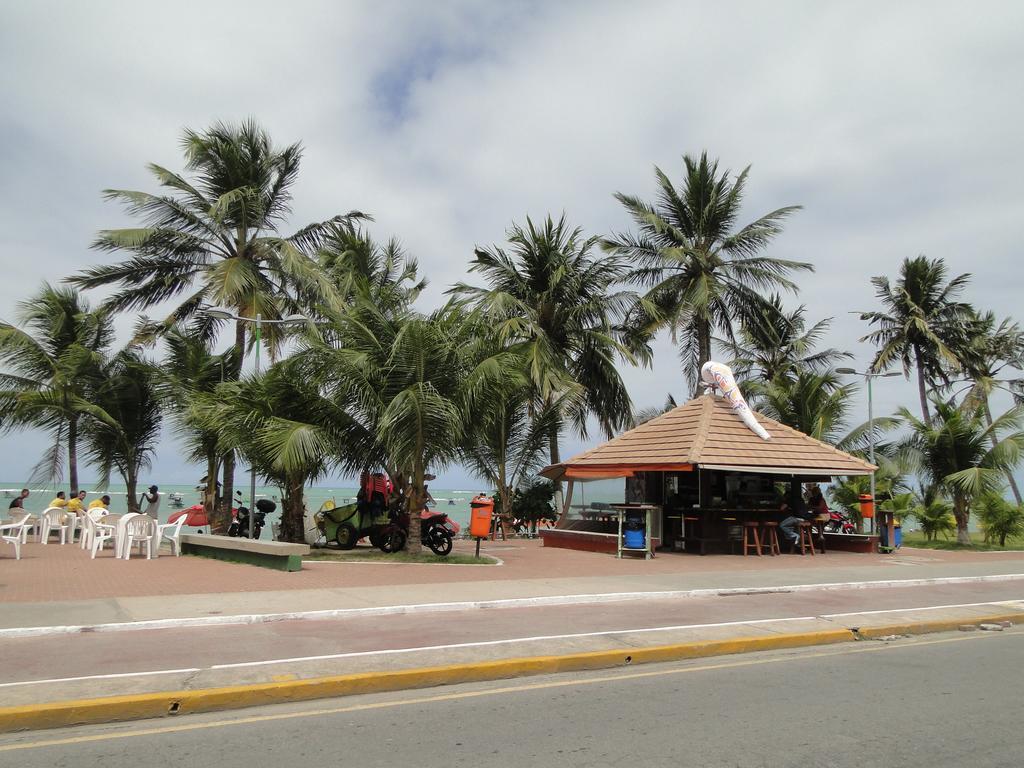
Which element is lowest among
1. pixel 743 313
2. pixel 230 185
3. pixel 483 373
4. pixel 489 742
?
pixel 489 742

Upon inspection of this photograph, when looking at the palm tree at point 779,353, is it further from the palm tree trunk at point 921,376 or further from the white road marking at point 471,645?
the white road marking at point 471,645

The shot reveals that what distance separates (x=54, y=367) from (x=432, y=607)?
70.1 feet

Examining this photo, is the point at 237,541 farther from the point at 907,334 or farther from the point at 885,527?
the point at 907,334

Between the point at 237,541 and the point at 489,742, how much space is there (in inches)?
453

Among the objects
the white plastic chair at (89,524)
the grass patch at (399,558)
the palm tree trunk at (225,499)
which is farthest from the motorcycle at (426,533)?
the palm tree trunk at (225,499)

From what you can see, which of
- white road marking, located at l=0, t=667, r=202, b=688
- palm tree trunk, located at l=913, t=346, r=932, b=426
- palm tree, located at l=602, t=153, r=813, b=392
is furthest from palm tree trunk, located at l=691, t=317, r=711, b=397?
white road marking, located at l=0, t=667, r=202, b=688

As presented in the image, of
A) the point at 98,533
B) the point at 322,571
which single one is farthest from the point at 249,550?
the point at 98,533

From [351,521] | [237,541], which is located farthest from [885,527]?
[237,541]

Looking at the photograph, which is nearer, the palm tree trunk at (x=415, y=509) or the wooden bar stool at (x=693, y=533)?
the palm tree trunk at (x=415, y=509)

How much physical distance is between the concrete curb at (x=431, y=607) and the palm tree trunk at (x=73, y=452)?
1939 cm

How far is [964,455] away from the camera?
28016 mm

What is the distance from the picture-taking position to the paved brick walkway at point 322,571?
12148 millimetres

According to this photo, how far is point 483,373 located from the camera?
1742cm

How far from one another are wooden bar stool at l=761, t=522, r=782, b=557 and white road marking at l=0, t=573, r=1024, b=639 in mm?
5086
